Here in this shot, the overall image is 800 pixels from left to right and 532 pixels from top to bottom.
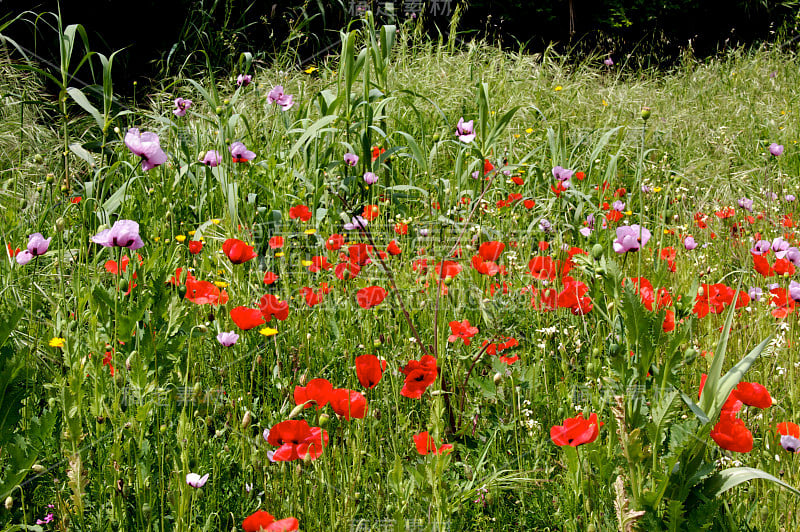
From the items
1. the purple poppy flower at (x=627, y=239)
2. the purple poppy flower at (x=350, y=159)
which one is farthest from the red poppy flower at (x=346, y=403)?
the purple poppy flower at (x=350, y=159)

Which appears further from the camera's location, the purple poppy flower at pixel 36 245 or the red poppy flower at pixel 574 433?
the purple poppy flower at pixel 36 245

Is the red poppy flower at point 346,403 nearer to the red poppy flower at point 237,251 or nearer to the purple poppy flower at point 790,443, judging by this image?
the red poppy flower at point 237,251

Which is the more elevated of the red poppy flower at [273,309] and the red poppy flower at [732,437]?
the red poppy flower at [732,437]

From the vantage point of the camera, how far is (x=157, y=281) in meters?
1.23

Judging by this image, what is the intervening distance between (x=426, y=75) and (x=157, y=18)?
2.94 m

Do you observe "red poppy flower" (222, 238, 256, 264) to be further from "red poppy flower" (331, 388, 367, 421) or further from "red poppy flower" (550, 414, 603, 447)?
"red poppy flower" (550, 414, 603, 447)

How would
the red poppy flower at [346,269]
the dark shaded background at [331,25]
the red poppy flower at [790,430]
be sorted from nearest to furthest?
the red poppy flower at [790,430] < the red poppy flower at [346,269] < the dark shaded background at [331,25]

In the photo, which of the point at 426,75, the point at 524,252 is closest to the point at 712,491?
the point at 524,252

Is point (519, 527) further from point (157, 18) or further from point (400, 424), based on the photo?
point (157, 18)

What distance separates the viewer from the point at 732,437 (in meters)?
0.91

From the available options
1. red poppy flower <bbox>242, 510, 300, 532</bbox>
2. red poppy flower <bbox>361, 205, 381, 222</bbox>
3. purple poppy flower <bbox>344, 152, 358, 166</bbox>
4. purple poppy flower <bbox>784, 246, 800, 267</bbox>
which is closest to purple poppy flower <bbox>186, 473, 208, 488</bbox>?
red poppy flower <bbox>242, 510, 300, 532</bbox>

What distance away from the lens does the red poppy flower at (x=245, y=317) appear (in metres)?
1.22

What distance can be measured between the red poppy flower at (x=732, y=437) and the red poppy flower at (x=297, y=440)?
57cm

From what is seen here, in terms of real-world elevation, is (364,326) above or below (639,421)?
below
